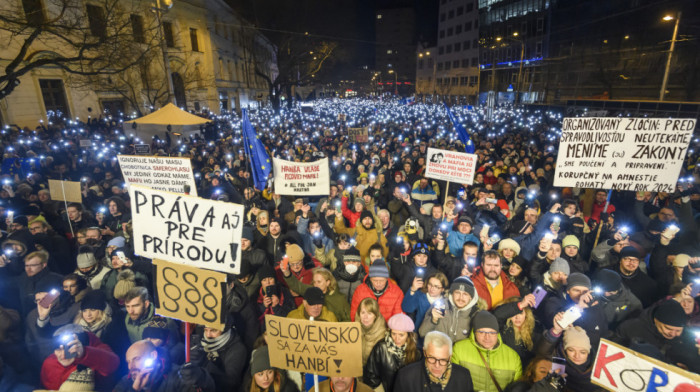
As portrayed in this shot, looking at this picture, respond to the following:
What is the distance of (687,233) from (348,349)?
5852mm

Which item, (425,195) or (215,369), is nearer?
(215,369)

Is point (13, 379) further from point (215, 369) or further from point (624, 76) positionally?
point (624, 76)

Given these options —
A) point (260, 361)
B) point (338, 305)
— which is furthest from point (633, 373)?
point (260, 361)

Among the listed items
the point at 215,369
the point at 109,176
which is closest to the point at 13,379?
the point at 215,369

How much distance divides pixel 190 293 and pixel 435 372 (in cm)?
230

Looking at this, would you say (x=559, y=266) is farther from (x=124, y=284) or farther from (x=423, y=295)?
(x=124, y=284)

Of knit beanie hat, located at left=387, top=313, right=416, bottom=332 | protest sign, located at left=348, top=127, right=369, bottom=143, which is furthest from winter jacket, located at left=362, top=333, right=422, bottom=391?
protest sign, located at left=348, top=127, right=369, bottom=143

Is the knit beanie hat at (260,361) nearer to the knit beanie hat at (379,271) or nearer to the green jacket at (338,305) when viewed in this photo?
the green jacket at (338,305)

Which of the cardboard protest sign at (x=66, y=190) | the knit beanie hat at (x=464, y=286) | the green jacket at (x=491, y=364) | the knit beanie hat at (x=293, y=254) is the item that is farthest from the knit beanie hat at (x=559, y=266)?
the cardboard protest sign at (x=66, y=190)

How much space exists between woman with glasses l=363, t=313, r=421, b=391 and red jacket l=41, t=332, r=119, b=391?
2.46 meters

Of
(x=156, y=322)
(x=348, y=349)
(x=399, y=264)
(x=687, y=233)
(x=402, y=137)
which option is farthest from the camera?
(x=402, y=137)

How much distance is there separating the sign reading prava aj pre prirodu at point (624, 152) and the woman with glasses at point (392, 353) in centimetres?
399

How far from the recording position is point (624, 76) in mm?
31359

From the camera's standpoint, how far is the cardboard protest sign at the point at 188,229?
10.5 feet
